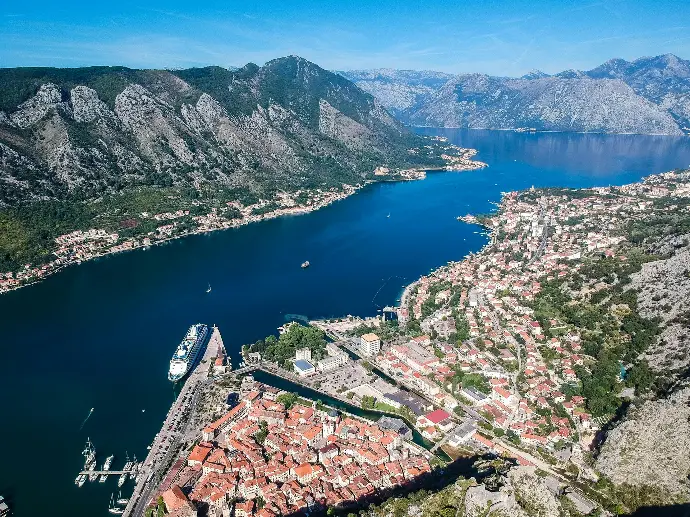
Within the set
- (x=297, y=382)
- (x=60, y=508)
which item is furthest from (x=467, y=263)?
(x=60, y=508)

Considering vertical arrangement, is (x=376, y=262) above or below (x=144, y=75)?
below

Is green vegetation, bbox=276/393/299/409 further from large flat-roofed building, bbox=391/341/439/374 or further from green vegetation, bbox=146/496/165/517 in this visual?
green vegetation, bbox=146/496/165/517

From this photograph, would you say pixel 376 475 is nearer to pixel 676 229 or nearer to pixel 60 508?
pixel 60 508

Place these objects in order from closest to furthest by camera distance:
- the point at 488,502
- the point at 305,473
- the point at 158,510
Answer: the point at 488,502, the point at 158,510, the point at 305,473

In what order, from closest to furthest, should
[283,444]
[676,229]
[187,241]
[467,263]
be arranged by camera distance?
1. [283,444]
2. [676,229]
3. [467,263]
4. [187,241]

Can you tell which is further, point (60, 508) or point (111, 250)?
point (111, 250)

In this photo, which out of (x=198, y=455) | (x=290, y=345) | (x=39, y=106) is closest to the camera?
(x=198, y=455)

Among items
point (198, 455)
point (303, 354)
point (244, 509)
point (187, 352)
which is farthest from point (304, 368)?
point (244, 509)

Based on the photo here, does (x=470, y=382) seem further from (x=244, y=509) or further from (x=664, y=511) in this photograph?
(x=244, y=509)
